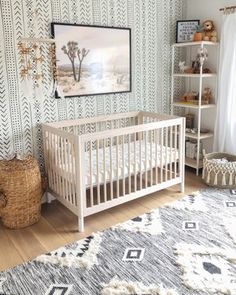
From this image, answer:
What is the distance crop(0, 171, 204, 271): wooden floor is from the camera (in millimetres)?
2301

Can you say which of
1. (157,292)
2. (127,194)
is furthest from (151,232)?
(157,292)

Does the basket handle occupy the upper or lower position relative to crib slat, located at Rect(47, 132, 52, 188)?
lower

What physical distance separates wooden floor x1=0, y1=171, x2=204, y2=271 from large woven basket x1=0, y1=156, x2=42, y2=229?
0.10 m

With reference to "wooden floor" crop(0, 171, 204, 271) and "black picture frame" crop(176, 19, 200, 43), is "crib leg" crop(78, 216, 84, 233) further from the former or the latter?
"black picture frame" crop(176, 19, 200, 43)

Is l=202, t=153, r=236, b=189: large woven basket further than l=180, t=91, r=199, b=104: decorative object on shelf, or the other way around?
l=180, t=91, r=199, b=104: decorative object on shelf

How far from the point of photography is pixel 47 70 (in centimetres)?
298

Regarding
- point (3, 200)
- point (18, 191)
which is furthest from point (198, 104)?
point (3, 200)

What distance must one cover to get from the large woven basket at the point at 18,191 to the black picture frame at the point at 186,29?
2.50 meters

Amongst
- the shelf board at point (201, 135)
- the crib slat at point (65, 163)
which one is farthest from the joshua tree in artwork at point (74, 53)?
the shelf board at point (201, 135)

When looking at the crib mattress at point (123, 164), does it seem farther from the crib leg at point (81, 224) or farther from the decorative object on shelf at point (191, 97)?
the decorative object on shelf at point (191, 97)

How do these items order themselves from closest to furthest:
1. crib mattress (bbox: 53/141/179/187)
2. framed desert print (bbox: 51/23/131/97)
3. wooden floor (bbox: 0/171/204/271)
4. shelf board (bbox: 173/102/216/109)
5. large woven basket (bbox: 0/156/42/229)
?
wooden floor (bbox: 0/171/204/271) → large woven basket (bbox: 0/156/42/229) → crib mattress (bbox: 53/141/179/187) → framed desert print (bbox: 51/23/131/97) → shelf board (bbox: 173/102/216/109)

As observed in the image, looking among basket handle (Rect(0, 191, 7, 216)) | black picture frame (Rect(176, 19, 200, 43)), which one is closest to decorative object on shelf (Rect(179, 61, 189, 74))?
black picture frame (Rect(176, 19, 200, 43))

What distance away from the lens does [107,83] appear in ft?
11.2

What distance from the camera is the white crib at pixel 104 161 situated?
2.57 meters
